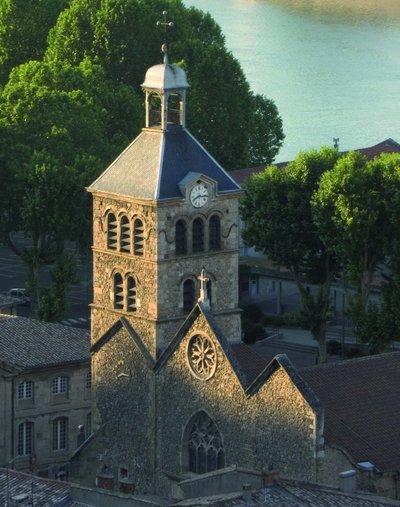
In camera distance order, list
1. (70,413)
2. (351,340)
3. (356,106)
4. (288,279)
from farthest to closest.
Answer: (356,106) → (288,279) → (351,340) → (70,413)

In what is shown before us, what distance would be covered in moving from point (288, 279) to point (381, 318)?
18.6 metres

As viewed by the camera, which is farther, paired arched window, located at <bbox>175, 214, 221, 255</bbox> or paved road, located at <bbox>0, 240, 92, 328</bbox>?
paved road, located at <bbox>0, 240, 92, 328</bbox>

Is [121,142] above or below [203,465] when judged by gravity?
above

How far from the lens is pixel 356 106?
168m

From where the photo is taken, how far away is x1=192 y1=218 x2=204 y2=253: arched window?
7625 cm

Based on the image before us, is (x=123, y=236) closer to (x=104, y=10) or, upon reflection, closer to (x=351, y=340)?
(x=351, y=340)

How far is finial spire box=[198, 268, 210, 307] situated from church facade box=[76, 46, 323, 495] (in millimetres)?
58

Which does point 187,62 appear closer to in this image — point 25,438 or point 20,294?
point 20,294

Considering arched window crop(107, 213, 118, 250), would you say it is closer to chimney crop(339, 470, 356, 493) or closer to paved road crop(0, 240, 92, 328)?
chimney crop(339, 470, 356, 493)

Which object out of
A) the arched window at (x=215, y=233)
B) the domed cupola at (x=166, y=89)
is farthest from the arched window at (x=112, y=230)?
the domed cupola at (x=166, y=89)

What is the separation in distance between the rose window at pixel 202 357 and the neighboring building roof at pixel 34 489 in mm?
7332

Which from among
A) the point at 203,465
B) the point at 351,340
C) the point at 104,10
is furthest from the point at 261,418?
the point at 104,10

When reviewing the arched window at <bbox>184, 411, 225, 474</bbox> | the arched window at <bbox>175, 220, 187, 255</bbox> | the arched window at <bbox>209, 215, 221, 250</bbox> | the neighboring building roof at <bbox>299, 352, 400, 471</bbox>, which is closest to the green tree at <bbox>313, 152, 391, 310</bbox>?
the neighboring building roof at <bbox>299, 352, 400, 471</bbox>

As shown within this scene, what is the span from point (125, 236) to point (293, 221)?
958 inches
